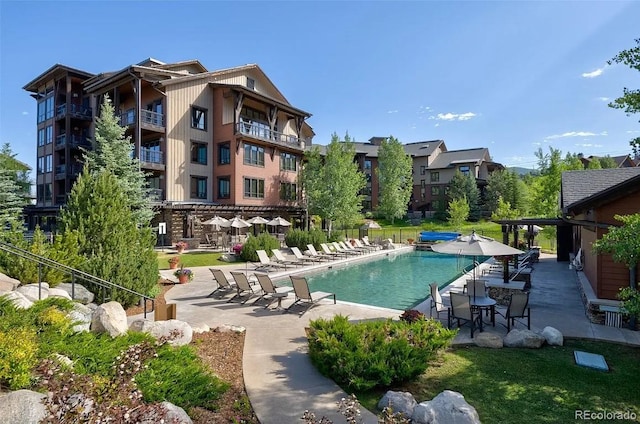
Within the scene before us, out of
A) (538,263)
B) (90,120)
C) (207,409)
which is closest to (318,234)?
(538,263)

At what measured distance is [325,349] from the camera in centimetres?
584

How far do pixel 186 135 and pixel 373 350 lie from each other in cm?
2740

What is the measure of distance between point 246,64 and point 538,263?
28.8 m

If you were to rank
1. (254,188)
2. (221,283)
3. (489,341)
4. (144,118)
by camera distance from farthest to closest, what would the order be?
(254,188) < (144,118) < (221,283) < (489,341)

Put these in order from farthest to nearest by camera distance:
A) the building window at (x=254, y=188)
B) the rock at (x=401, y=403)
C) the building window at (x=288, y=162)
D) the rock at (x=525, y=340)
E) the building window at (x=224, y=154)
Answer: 1. the building window at (x=288, y=162)
2. the building window at (x=254, y=188)
3. the building window at (x=224, y=154)
4. the rock at (x=525, y=340)
5. the rock at (x=401, y=403)

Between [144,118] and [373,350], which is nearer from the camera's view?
[373,350]

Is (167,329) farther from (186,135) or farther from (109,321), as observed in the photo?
(186,135)

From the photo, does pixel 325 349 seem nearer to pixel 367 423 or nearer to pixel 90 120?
pixel 367 423

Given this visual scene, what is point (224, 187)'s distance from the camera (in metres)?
30.6

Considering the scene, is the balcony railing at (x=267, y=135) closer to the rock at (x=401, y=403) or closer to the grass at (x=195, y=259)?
the grass at (x=195, y=259)

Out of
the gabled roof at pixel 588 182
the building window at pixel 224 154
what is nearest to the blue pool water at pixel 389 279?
the gabled roof at pixel 588 182

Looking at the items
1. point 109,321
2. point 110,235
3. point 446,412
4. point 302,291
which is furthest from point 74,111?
point 446,412

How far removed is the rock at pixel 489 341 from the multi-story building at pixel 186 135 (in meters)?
23.5

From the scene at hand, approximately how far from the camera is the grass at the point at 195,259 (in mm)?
19500
